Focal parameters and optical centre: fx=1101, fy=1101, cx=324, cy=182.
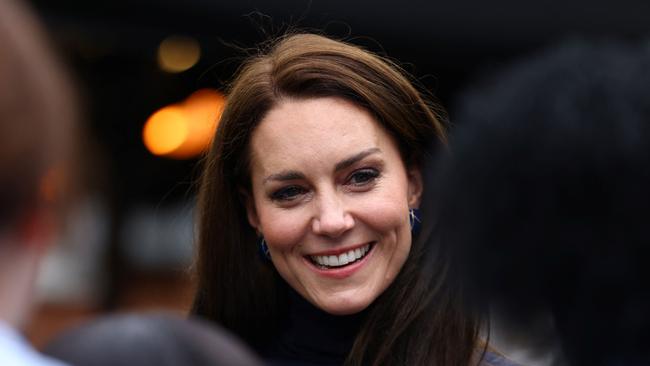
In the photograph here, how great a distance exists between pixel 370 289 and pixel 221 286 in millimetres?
494

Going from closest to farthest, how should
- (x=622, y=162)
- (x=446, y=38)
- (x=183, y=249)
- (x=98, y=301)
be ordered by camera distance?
(x=622, y=162) < (x=446, y=38) < (x=98, y=301) < (x=183, y=249)

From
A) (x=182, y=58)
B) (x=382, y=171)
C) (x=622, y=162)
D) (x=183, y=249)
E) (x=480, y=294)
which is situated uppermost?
(x=182, y=58)

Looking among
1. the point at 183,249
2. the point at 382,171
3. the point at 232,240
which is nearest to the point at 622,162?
the point at 382,171

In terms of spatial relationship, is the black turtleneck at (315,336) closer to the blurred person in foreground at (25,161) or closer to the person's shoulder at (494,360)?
the person's shoulder at (494,360)

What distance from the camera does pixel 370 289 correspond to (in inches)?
104

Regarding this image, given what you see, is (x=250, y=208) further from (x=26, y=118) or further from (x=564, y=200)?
(x=26, y=118)

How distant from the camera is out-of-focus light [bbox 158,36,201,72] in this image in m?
7.42

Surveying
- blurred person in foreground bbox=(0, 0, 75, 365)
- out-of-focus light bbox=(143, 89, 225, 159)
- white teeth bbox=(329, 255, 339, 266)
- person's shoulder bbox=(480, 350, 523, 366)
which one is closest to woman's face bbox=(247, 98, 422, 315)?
white teeth bbox=(329, 255, 339, 266)

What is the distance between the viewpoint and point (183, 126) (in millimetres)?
8656

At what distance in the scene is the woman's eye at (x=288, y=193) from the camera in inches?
104

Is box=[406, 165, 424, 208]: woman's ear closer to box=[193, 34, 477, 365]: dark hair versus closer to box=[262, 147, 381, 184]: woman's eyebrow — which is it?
box=[193, 34, 477, 365]: dark hair

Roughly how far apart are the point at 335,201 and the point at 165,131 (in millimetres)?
6431

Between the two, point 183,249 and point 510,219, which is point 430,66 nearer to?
point 183,249

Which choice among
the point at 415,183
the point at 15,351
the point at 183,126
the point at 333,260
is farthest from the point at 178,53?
the point at 15,351
